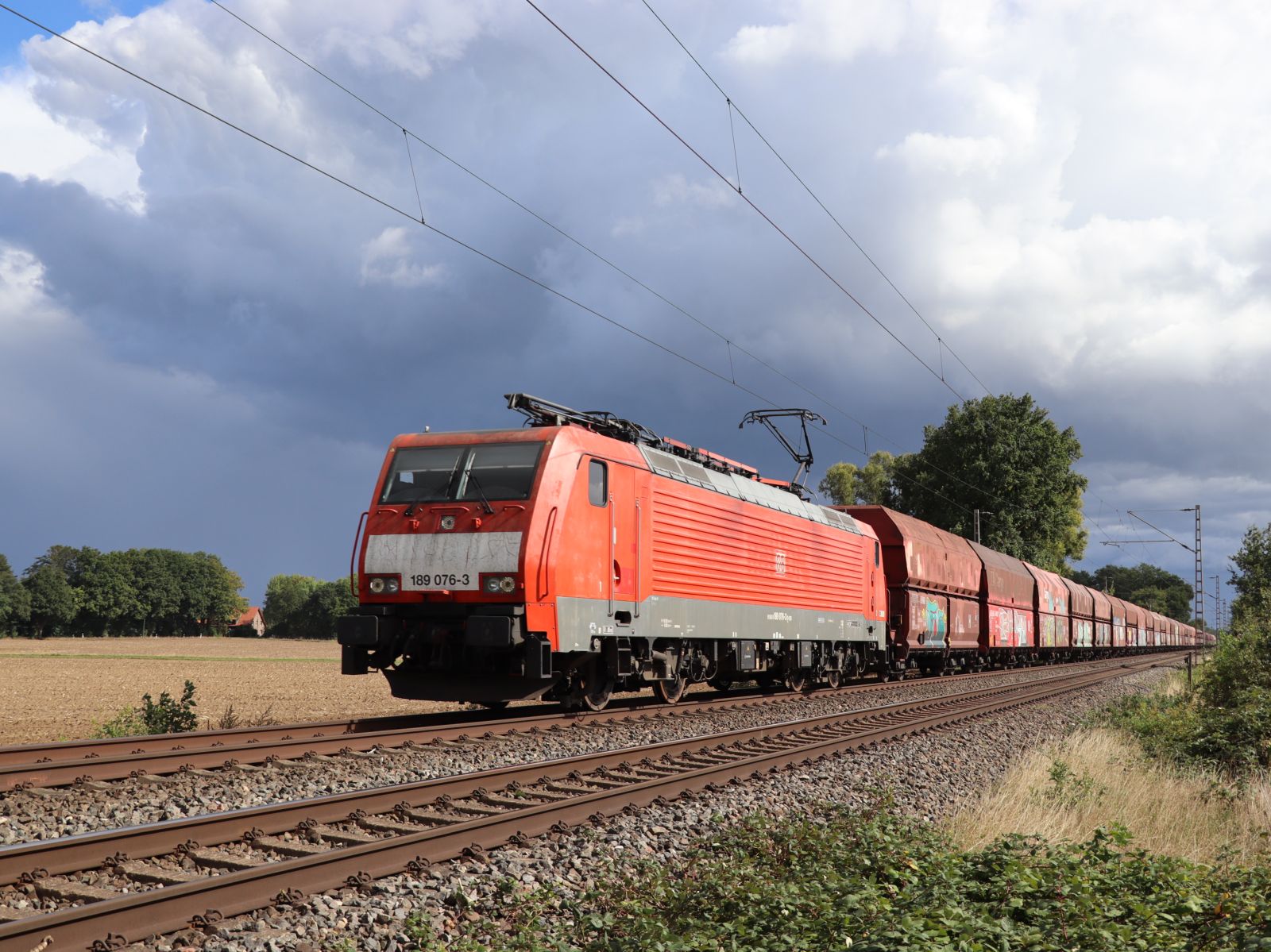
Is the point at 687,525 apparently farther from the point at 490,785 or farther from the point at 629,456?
the point at 490,785

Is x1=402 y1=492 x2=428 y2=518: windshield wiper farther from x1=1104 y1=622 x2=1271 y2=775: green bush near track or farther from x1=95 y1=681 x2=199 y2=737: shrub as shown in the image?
x1=1104 y1=622 x2=1271 y2=775: green bush near track

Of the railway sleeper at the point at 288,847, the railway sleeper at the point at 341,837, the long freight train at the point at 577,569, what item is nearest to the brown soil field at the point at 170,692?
the long freight train at the point at 577,569

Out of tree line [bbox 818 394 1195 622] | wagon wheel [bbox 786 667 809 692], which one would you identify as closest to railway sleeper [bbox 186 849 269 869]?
wagon wheel [bbox 786 667 809 692]

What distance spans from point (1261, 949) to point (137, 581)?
12309 centimetres

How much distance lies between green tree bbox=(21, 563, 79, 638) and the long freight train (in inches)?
4039

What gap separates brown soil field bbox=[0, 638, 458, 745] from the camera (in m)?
17.1

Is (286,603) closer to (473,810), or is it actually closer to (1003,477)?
(1003,477)

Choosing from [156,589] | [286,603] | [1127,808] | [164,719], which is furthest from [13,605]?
[1127,808]

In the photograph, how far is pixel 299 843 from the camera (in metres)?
6.71

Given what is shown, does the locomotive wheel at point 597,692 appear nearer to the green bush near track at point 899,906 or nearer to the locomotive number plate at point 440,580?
the locomotive number plate at point 440,580

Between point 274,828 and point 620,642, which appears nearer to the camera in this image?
point 274,828

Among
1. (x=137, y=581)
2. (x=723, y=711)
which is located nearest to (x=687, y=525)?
(x=723, y=711)

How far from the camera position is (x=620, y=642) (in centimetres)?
1452

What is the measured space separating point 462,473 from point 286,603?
452 ft
